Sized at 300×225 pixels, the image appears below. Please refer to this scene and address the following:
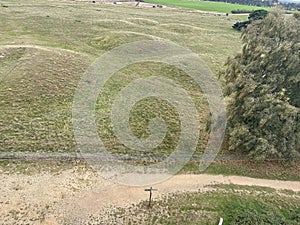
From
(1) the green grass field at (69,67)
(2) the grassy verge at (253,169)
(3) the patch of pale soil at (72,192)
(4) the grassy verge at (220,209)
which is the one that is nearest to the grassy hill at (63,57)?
(1) the green grass field at (69,67)

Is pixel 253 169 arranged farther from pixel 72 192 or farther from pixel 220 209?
pixel 72 192

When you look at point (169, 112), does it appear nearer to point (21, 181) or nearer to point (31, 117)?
point (31, 117)

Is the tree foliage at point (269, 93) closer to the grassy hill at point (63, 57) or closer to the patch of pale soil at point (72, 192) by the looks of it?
the patch of pale soil at point (72, 192)

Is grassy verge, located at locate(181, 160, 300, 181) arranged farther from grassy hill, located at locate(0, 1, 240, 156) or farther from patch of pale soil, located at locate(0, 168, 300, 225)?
grassy hill, located at locate(0, 1, 240, 156)

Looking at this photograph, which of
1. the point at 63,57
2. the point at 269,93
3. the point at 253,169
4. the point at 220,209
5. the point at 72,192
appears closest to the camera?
the point at 220,209

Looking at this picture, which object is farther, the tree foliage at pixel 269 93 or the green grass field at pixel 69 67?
the green grass field at pixel 69 67

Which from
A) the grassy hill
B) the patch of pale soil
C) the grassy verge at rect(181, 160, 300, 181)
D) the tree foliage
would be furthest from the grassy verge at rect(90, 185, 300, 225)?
the grassy hill

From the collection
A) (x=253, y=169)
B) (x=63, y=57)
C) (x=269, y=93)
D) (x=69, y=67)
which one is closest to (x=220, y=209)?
(x=253, y=169)
